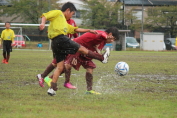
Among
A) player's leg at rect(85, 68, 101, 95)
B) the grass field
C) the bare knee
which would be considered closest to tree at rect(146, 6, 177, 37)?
the grass field

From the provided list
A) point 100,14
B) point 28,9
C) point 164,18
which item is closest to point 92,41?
point 28,9

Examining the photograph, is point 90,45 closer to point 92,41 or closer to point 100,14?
point 92,41

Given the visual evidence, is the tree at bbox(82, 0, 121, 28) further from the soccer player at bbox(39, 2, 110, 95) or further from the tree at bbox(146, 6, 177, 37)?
the soccer player at bbox(39, 2, 110, 95)

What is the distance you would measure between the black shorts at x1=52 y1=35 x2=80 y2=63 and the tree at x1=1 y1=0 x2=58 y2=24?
38.6 m

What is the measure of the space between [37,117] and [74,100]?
1.46 metres

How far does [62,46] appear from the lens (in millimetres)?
6508

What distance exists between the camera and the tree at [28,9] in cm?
4503

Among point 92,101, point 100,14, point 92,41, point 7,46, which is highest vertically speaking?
point 100,14

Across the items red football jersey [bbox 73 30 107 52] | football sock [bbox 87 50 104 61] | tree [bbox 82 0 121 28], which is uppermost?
tree [bbox 82 0 121 28]

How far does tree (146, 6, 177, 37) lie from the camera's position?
4638 cm

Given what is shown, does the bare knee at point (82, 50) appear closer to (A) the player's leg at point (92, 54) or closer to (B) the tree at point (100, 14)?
(A) the player's leg at point (92, 54)

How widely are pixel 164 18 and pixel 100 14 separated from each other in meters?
7.73

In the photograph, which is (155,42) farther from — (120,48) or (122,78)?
(122,78)

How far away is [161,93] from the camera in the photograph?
23.1ft
